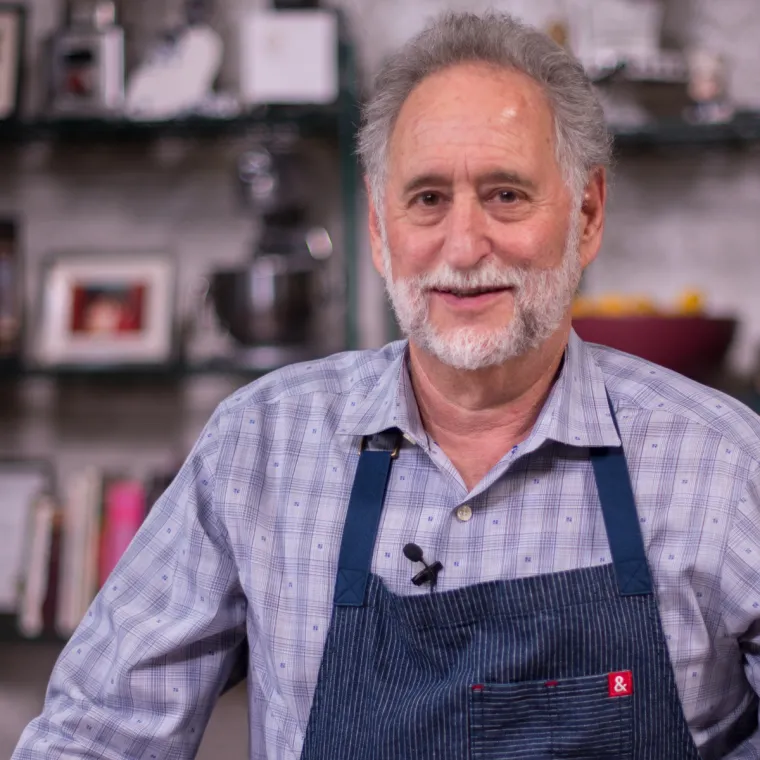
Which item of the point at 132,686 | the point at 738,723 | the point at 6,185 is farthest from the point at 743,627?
the point at 6,185

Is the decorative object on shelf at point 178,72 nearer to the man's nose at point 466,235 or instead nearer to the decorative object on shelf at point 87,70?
the decorative object on shelf at point 87,70

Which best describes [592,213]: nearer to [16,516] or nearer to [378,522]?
[378,522]

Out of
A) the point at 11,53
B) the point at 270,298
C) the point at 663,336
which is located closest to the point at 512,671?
the point at 663,336

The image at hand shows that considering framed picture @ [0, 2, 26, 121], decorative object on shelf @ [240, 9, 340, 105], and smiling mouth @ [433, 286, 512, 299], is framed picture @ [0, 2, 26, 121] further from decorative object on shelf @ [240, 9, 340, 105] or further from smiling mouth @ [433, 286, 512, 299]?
smiling mouth @ [433, 286, 512, 299]

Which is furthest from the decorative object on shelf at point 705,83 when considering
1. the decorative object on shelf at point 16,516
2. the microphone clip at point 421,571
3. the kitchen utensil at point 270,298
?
the decorative object on shelf at point 16,516

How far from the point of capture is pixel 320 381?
4.99ft

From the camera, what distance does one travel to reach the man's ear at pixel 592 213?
143 centimetres

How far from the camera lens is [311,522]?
139 cm

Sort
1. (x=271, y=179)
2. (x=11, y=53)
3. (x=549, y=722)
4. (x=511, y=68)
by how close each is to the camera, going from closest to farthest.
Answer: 1. (x=549, y=722)
2. (x=511, y=68)
3. (x=271, y=179)
4. (x=11, y=53)

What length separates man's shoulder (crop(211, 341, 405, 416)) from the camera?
4.91 feet

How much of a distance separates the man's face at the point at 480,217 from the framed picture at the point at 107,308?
4.46 feet

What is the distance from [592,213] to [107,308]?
150cm

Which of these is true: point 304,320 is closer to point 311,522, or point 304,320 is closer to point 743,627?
point 311,522

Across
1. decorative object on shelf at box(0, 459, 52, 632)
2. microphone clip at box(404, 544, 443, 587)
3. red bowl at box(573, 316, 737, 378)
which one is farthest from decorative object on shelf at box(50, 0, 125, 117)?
microphone clip at box(404, 544, 443, 587)
